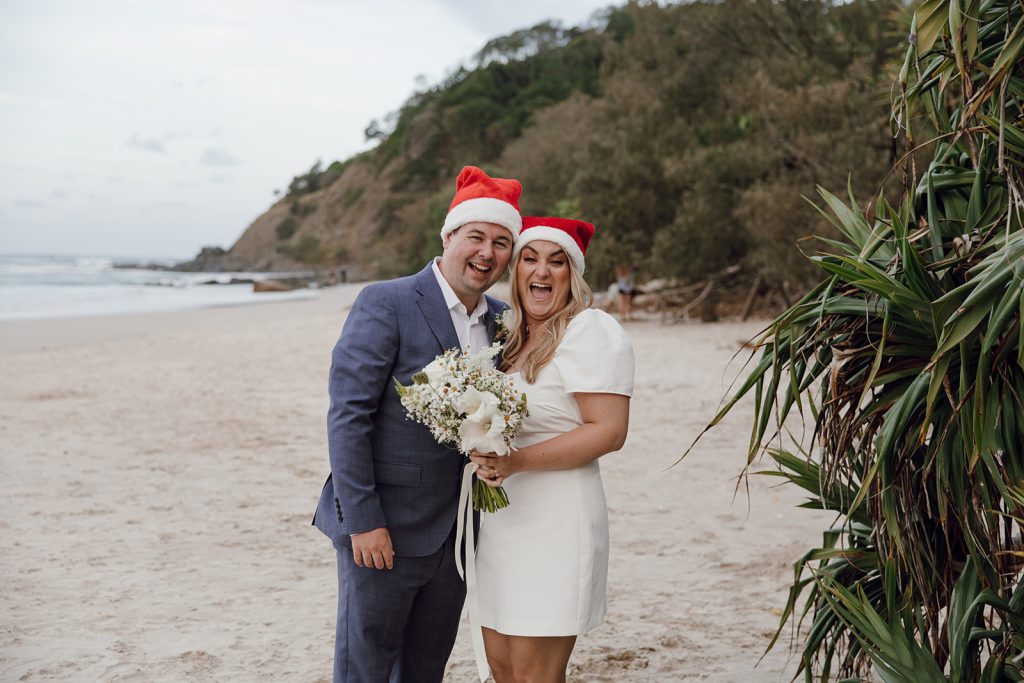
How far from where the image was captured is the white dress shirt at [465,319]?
344cm

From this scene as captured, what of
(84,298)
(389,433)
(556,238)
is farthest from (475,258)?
(84,298)

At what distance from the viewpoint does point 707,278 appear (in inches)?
960

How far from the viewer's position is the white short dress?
3.11 metres

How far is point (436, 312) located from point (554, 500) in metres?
0.81

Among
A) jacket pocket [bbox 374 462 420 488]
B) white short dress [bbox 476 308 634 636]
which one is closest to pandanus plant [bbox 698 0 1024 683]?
white short dress [bbox 476 308 634 636]

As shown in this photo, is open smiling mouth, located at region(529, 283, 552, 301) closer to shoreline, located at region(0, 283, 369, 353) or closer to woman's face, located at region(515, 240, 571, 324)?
woman's face, located at region(515, 240, 571, 324)

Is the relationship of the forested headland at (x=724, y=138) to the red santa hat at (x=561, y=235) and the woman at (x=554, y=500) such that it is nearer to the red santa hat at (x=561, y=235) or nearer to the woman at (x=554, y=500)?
the red santa hat at (x=561, y=235)

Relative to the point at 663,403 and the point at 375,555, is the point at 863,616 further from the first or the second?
the point at 663,403

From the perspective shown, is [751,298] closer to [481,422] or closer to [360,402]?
[360,402]

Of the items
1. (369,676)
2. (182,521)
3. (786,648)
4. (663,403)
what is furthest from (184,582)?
(663,403)

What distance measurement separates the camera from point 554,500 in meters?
3.14

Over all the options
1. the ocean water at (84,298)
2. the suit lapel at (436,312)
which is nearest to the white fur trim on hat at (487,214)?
the suit lapel at (436,312)

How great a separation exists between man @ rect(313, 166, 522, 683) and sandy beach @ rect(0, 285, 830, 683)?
1.59 m

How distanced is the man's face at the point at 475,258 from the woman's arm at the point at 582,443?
1.95 ft
